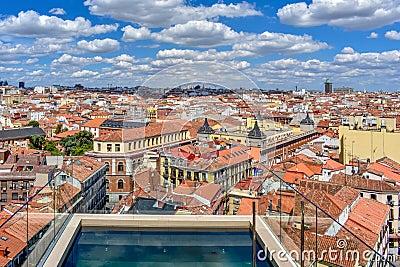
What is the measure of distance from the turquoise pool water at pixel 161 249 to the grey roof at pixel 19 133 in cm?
1667

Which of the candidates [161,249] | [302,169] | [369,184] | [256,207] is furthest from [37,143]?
[161,249]

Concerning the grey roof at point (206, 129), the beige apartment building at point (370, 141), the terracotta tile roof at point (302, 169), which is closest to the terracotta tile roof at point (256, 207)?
the grey roof at point (206, 129)

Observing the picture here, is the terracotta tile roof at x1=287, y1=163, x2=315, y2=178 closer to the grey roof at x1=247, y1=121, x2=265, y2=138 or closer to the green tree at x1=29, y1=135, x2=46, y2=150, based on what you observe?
the grey roof at x1=247, y1=121, x2=265, y2=138

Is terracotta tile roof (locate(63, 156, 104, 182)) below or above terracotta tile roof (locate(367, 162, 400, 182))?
above

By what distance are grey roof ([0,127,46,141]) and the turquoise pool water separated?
656 inches

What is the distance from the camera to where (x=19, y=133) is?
696 inches

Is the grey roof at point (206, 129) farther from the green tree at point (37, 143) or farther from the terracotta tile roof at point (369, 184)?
the green tree at point (37, 143)

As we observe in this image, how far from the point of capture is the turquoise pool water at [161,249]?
151cm

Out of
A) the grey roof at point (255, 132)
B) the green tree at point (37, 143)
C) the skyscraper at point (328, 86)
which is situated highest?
the skyscraper at point (328, 86)

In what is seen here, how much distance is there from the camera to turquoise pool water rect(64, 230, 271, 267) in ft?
4.95

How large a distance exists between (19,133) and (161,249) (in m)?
17.7

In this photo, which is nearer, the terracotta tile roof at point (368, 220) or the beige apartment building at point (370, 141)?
the terracotta tile roof at point (368, 220)

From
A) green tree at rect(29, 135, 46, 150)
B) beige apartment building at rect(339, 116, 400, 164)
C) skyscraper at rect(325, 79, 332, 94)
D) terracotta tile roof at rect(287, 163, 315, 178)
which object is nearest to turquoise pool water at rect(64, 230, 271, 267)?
terracotta tile roof at rect(287, 163, 315, 178)

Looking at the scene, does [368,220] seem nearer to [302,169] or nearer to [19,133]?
[302,169]
